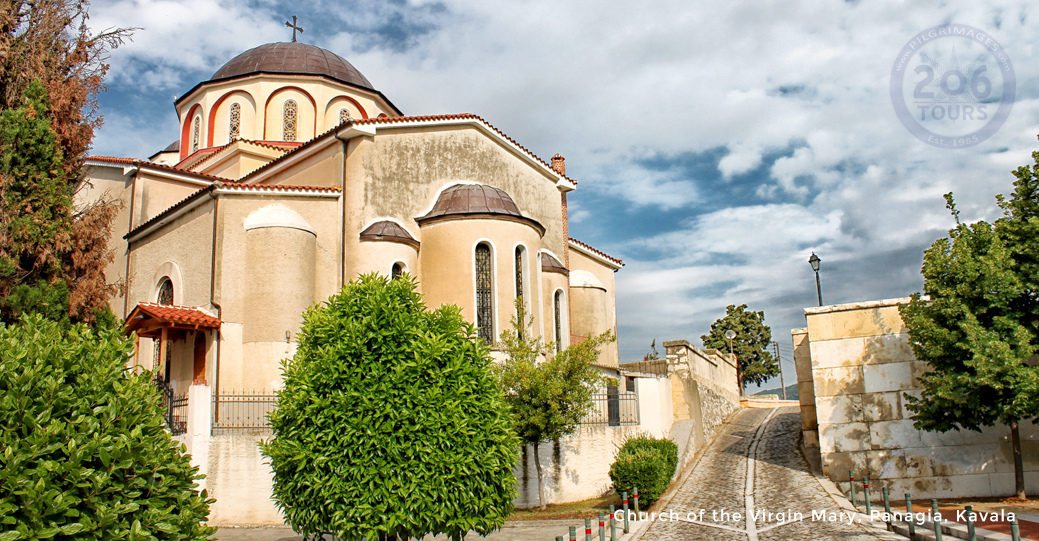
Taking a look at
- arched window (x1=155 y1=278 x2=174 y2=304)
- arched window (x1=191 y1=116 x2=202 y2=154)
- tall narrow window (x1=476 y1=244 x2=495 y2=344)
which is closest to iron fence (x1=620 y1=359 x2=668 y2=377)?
tall narrow window (x1=476 y1=244 x2=495 y2=344)

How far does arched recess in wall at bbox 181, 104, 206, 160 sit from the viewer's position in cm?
2641

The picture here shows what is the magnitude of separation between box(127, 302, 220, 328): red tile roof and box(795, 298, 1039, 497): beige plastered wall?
1402 centimetres

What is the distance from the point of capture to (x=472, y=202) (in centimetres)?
1889

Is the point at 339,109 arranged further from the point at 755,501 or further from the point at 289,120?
the point at 755,501

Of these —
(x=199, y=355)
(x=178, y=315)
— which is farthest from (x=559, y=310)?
(x=178, y=315)

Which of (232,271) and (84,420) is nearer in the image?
(84,420)

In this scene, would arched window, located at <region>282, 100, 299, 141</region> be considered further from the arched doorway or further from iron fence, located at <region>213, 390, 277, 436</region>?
iron fence, located at <region>213, 390, 277, 436</region>

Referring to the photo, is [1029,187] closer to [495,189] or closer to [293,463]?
[495,189]

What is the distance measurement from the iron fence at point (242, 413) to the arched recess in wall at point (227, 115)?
1265cm

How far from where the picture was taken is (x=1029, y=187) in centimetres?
1361

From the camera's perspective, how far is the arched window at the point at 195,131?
A: 26.0 metres

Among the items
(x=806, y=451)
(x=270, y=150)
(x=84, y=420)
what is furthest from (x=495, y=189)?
(x=84, y=420)

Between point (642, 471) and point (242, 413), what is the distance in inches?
346

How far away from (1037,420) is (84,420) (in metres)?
15.3
